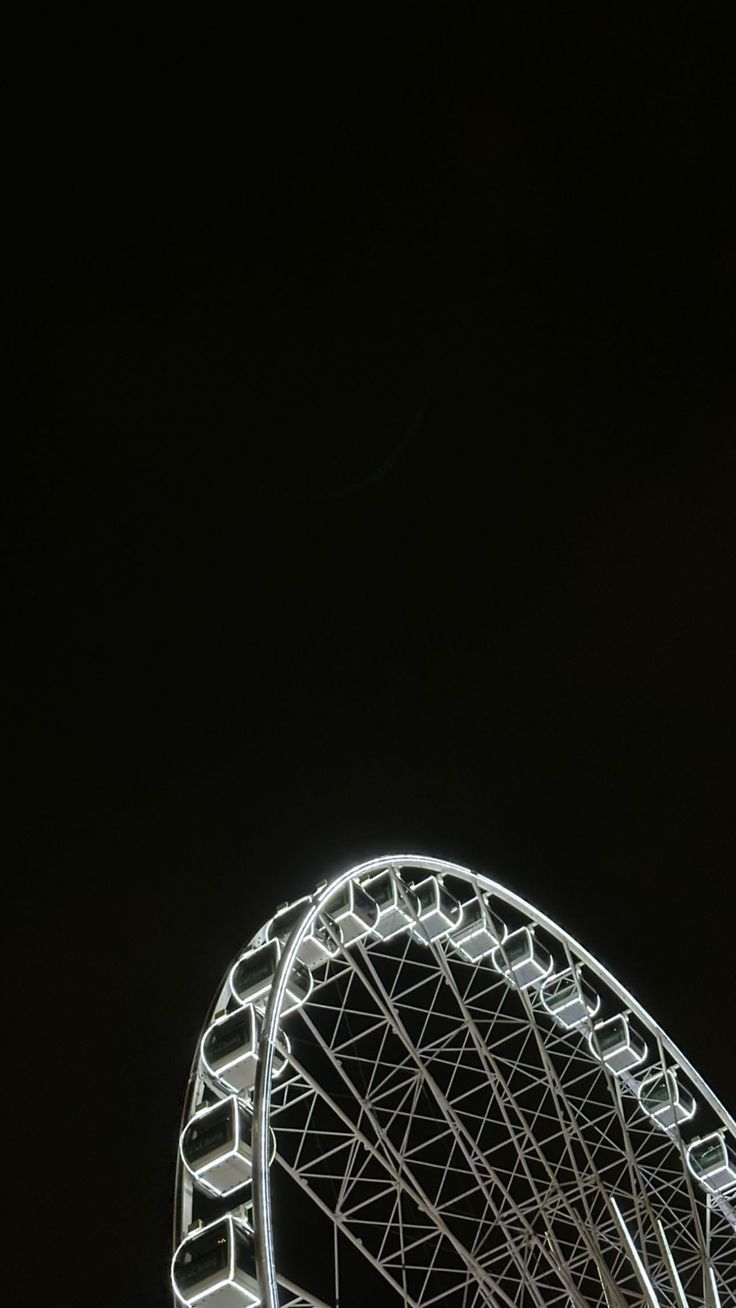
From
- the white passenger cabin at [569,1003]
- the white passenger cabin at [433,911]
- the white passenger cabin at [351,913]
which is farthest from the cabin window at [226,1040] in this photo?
the white passenger cabin at [569,1003]

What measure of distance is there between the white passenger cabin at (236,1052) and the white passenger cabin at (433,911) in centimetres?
432

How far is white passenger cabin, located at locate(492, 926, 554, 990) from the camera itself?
19.2 m

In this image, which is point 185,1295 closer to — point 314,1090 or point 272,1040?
point 272,1040

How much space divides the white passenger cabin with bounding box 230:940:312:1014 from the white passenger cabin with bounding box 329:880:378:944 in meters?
1.02

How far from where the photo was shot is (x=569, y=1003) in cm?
1956

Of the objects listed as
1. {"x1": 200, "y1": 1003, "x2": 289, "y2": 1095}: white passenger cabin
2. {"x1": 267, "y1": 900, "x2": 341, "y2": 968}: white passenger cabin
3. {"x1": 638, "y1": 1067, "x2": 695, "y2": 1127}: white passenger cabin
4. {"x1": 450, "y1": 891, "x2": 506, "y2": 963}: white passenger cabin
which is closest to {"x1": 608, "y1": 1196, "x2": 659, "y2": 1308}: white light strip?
{"x1": 200, "y1": 1003, "x2": 289, "y2": 1095}: white passenger cabin

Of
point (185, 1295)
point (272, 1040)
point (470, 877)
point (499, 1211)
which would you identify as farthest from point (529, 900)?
point (185, 1295)

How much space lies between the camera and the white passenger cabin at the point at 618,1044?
63.2 ft

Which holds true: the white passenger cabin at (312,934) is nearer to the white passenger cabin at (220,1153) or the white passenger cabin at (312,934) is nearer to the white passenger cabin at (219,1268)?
the white passenger cabin at (220,1153)

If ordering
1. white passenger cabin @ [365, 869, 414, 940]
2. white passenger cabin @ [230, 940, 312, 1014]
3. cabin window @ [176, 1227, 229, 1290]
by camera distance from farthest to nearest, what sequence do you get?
white passenger cabin @ [365, 869, 414, 940] < white passenger cabin @ [230, 940, 312, 1014] < cabin window @ [176, 1227, 229, 1290]

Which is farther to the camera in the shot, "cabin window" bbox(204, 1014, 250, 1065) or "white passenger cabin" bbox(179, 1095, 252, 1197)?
"cabin window" bbox(204, 1014, 250, 1065)

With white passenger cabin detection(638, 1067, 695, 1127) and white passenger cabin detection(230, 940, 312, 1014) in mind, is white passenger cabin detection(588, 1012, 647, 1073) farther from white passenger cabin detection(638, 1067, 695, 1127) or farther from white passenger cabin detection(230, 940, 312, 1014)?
white passenger cabin detection(230, 940, 312, 1014)

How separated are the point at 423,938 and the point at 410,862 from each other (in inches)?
74.7

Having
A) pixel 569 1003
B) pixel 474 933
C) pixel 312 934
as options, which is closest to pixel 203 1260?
pixel 312 934
